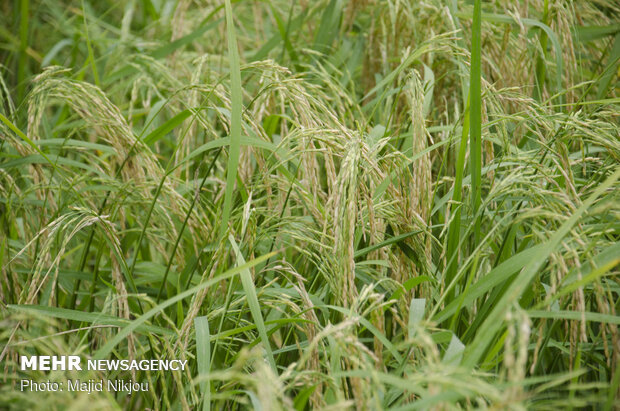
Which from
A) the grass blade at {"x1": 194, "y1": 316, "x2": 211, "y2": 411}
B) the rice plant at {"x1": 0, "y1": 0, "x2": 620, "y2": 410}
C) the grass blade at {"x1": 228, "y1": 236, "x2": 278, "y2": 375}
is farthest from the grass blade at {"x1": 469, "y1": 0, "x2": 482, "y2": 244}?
the grass blade at {"x1": 194, "y1": 316, "x2": 211, "y2": 411}

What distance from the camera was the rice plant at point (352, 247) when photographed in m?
0.94

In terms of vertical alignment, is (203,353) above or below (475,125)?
below

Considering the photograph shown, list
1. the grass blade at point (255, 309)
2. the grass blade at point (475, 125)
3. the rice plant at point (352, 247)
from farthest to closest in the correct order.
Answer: the grass blade at point (475, 125) < the grass blade at point (255, 309) < the rice plant at point (352, 247)

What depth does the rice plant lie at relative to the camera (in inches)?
36.9

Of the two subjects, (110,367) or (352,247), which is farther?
(110,367)

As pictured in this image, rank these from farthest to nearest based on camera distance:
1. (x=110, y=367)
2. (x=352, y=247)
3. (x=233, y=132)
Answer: (x=110, y=367) → (x=233, y=132) → (x=352, y=247)

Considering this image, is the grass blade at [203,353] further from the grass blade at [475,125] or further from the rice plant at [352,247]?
the grass blade at [475,125]

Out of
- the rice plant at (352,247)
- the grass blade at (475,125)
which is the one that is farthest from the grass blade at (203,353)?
the grass blade at (475,125)

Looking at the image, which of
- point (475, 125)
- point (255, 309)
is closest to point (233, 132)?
point (255, 309)

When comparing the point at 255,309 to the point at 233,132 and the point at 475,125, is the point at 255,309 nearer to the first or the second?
the point at 233,132

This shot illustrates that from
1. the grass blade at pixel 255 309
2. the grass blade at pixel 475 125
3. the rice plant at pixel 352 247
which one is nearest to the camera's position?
the rice plant at pixel 352 247

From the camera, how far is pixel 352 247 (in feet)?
3.27

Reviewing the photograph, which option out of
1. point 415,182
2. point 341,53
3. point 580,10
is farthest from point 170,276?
point 580,10

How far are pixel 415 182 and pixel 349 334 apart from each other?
17.1 inches
